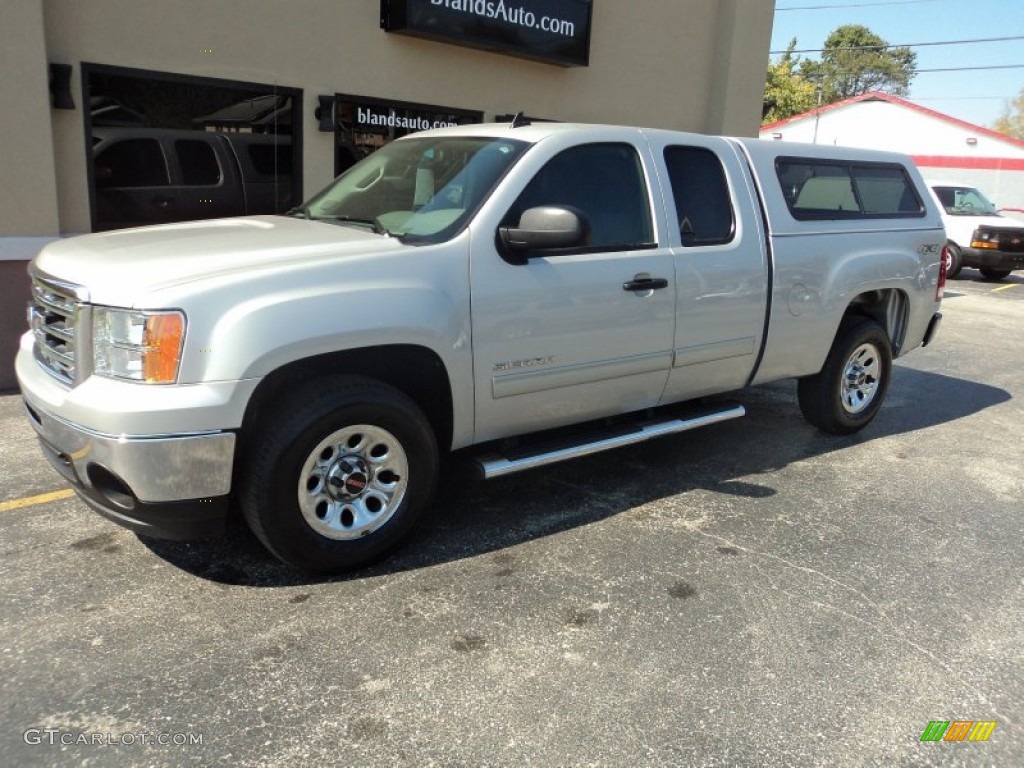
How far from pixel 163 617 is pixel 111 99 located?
18.1 ft

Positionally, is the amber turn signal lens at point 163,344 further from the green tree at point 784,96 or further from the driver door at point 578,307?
the green tree at point 784,96

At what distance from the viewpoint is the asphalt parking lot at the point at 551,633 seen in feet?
8.85

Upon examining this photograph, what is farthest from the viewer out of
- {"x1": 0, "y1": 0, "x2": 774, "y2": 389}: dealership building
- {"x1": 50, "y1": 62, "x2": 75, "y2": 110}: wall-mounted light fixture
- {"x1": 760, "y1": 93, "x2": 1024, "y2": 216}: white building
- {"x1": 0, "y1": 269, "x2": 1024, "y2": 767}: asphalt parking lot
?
{"x1": 760, "y1": 93, "x2": 1024, "y2": 216}: white building

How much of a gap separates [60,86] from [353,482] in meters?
5.15

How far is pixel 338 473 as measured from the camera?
3.55 m

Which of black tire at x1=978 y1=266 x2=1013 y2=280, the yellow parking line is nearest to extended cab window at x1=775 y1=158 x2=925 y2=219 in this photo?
the yellow parking line

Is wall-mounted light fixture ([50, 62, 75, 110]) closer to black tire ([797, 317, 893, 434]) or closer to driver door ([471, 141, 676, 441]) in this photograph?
driver door ([471, 141, 676, 441])

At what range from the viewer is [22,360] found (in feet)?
12.7

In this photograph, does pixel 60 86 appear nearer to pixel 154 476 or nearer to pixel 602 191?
pixel 602 191

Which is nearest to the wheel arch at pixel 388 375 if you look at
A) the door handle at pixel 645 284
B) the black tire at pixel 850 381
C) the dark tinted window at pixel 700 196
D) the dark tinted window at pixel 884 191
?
the door handle at pixel 645 284

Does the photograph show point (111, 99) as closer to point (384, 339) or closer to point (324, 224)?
point (324, 224)

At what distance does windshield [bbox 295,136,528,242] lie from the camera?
3928 mm

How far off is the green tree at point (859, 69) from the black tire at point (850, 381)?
82.8 m

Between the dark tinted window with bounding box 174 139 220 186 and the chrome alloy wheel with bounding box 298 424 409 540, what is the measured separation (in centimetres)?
511
